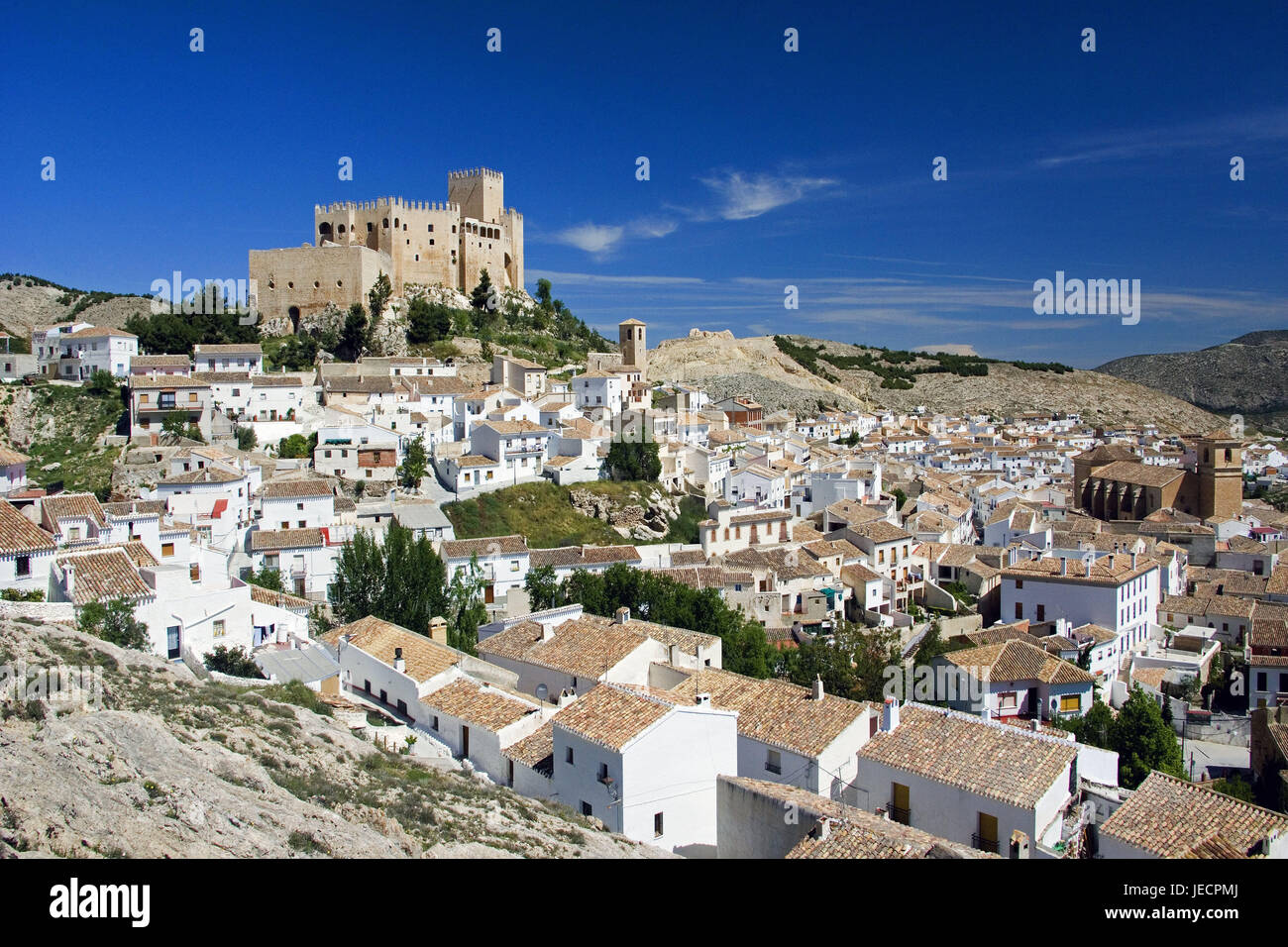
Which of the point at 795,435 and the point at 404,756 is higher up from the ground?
the point at 795,435

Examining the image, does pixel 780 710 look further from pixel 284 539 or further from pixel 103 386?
pixel 103 386

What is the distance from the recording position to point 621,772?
32.1 feet

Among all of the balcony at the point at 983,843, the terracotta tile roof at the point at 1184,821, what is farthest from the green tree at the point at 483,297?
the terracotta tile roof at the point at 1184,821

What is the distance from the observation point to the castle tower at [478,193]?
2032 inches

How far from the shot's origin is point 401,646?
14734 mm

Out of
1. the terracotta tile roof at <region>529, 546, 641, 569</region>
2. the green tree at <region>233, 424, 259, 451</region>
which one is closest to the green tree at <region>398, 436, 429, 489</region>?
the green tree at <region>233, 424, 259, 451</region>

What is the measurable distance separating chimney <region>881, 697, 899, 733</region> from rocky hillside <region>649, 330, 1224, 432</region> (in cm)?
6604

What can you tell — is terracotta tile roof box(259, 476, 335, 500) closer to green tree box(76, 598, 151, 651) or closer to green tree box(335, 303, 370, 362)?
green tree box(76, 598, 151, 651)

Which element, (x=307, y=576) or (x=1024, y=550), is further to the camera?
(x=1024, y=550)

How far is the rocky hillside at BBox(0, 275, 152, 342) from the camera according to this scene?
4856 cm

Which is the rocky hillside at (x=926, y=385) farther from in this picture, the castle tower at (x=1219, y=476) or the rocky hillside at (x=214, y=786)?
the rocky hillside at (x=214, y=786)
